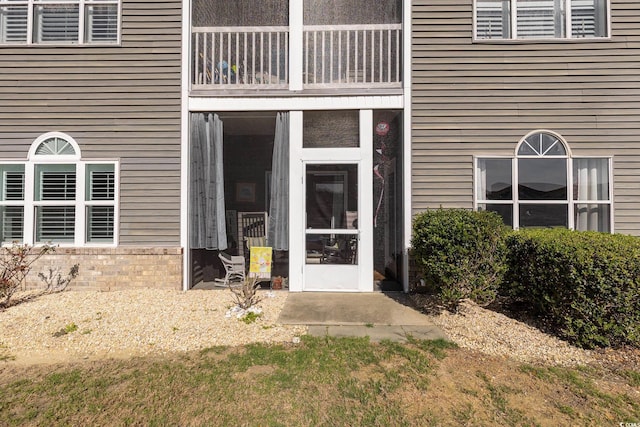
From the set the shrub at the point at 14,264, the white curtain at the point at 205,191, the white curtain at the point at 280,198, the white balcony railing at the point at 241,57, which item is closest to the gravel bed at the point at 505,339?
the white curtain at the point at 280,198

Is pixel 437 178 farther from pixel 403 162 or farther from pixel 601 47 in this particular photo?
pixel 601 47

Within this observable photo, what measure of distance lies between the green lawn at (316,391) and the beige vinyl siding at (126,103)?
9.77 feet

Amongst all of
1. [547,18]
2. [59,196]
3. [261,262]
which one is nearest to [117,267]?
[59,196]

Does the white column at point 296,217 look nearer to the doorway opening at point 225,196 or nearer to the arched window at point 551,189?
the doorway opening at point 225,196

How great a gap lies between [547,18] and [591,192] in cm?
312

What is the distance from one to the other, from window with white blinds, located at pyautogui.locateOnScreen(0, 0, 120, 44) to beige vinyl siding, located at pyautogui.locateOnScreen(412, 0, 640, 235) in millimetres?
5493

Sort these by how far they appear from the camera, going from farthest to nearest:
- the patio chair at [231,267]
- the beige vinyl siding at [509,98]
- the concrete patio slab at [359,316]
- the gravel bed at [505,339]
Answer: the patio chair at [231,267] < the beige vinyl siding at [509,98] < the concrete patio slab at [359,316] < the gravel bed at [505,339]

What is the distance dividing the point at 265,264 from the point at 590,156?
19.4ft

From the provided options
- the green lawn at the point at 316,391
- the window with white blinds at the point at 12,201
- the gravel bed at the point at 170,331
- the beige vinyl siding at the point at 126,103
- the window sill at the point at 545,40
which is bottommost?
the green lawn at the point at 316,391

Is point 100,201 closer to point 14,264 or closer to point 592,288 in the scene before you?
point 14,264

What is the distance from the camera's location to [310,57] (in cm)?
580

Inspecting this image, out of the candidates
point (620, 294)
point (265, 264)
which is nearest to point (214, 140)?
point (265, 264)

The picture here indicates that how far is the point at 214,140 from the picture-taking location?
230 inches

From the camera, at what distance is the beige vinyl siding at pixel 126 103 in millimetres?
5637
